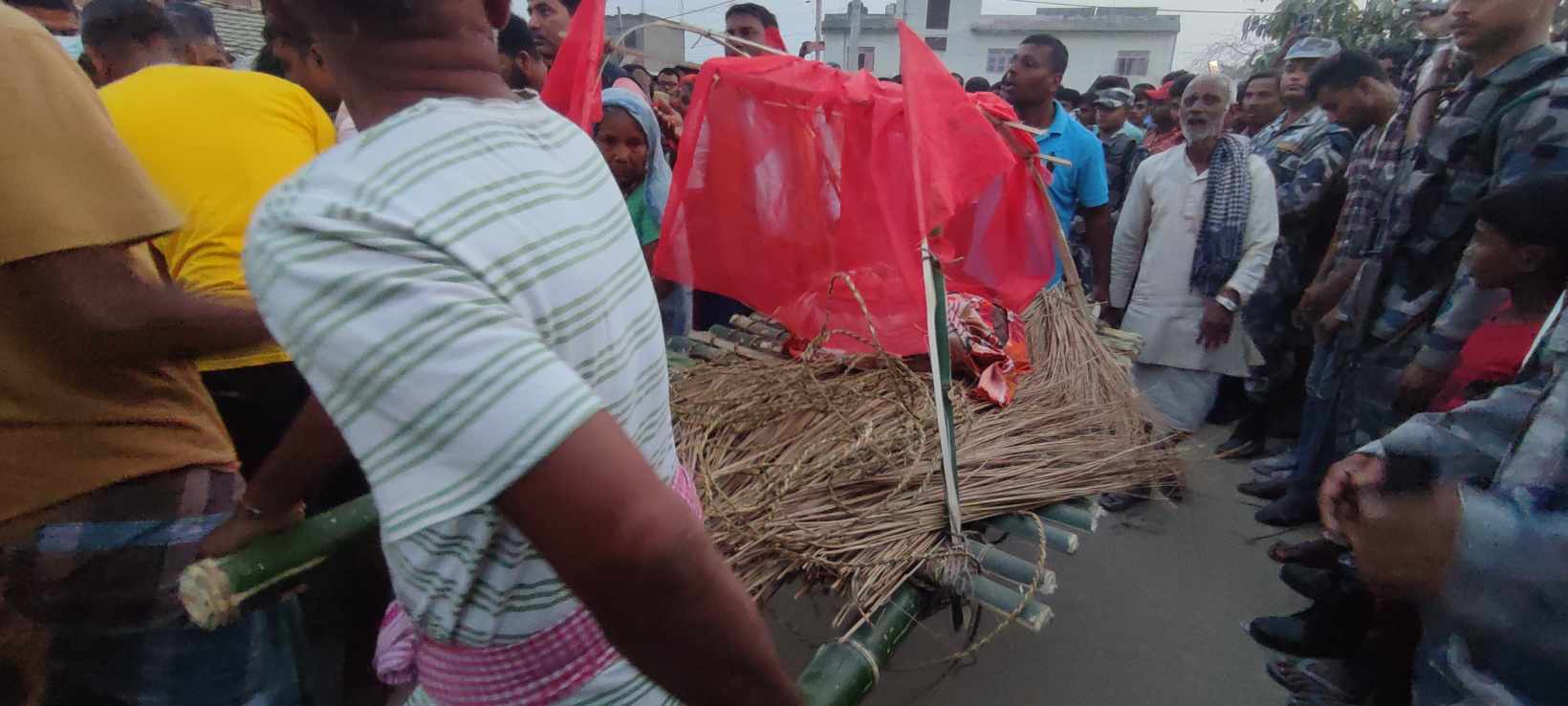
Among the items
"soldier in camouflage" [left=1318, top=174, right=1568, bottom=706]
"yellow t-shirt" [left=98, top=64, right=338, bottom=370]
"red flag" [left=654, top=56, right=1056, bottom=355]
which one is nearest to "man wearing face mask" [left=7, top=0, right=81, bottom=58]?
"yellow t-shirt" [left=98, top=64, right=338, bottom=370]

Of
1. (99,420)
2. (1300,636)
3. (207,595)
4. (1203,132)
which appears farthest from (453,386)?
(1203,132)

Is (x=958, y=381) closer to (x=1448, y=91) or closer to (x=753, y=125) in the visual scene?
(x=753, y=125)

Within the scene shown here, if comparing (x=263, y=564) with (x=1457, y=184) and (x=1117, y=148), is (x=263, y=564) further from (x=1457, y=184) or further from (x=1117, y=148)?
(x=1117, y=148)

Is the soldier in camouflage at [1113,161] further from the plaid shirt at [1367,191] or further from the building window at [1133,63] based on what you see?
the building window at [1133,63]

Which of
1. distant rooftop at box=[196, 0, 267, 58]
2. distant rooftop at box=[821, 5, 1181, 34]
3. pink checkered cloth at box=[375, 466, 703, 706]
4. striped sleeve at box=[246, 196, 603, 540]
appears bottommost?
pink checkered cloth at box=[375, 466, 703, 706]

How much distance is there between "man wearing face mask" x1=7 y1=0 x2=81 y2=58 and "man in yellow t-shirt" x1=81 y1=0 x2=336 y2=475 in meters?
2.39

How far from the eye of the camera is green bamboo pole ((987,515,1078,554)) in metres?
1.56

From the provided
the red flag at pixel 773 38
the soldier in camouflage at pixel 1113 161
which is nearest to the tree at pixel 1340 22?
the soldier in camouflage at pixel 1113 161

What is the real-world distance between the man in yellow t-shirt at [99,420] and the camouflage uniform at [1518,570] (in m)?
1.64

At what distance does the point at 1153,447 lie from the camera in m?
2.37

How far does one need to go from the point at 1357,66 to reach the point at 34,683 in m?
5.02

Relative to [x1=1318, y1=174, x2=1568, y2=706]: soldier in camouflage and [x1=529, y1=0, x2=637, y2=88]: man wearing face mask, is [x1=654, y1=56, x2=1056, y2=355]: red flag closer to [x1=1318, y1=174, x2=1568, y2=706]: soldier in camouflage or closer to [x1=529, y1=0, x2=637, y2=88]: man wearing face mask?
[x1=1318, y1=174, x2=1568, y2=706]: soldier in camouflage

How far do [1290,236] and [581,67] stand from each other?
364cm

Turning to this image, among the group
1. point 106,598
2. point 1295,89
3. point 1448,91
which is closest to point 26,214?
point 106,598
